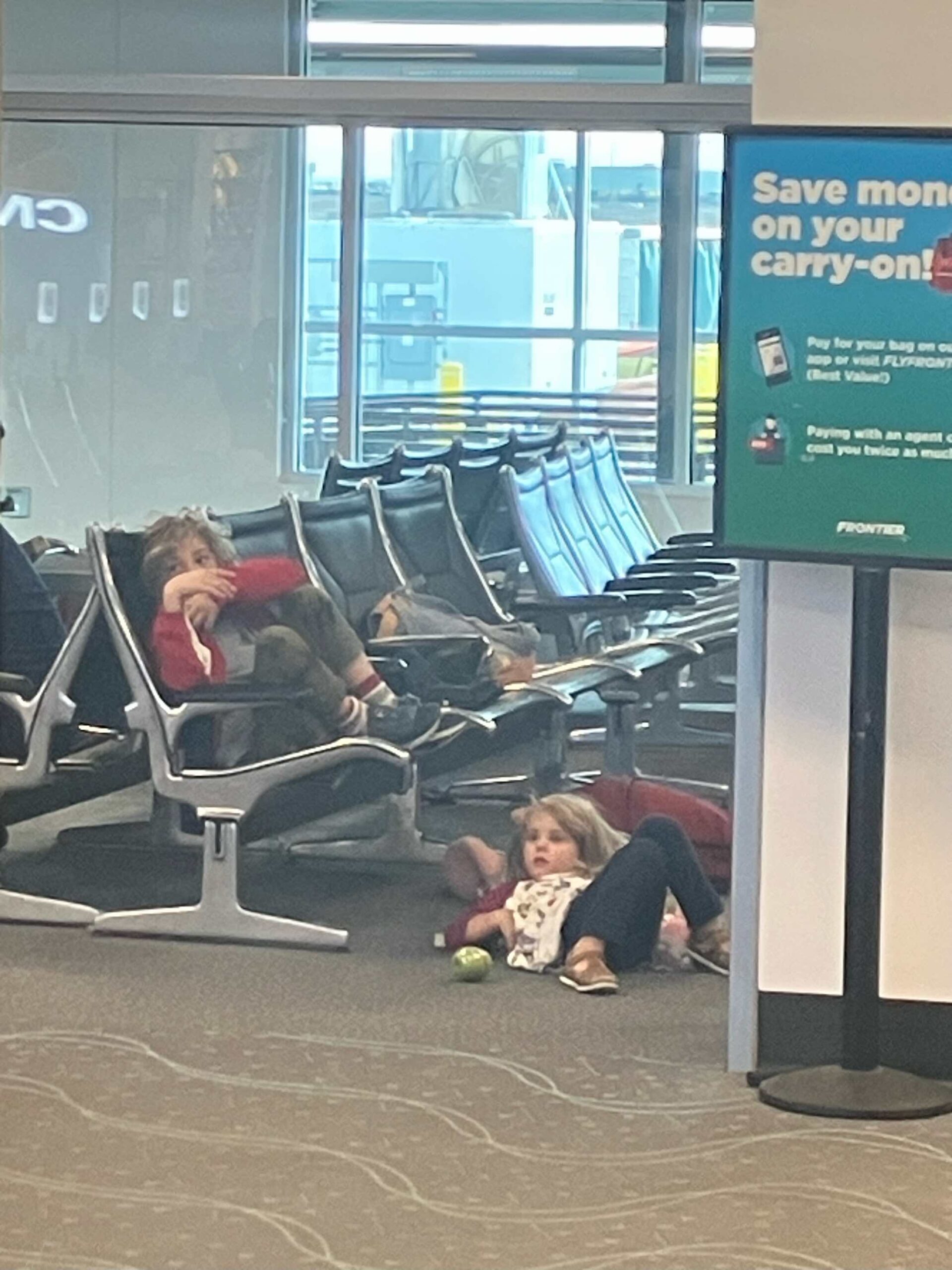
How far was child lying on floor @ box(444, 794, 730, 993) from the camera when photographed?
5.09 meters

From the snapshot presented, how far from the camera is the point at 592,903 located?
202 inches

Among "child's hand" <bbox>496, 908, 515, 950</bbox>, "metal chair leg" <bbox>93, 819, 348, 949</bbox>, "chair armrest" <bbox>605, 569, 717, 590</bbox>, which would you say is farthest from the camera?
"chair armrest" <bbox>605, 569, 717, 590</bbox>

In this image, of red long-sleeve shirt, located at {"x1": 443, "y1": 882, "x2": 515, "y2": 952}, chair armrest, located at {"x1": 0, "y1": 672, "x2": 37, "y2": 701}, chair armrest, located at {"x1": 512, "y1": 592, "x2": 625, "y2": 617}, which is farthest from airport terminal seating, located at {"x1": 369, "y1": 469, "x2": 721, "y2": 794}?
chair armrest, located at {"x1": 0, "y1": 672, "x2": 37, "y2": 701}

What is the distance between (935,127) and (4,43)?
2.73 m

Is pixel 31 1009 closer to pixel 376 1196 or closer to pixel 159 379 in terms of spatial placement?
pixel 376 1196

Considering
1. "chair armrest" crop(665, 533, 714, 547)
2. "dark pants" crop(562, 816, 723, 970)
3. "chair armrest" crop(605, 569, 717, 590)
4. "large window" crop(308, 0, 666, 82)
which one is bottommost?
"dark pants" crop(562, 816, 723, 970)

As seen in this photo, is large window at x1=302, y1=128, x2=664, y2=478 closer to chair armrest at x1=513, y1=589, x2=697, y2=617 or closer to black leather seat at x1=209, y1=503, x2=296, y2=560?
chair armrest at x1=513, y1=589, x2=697, y2=617

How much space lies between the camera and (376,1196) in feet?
12.1

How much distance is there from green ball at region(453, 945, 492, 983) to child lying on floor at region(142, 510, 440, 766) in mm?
798

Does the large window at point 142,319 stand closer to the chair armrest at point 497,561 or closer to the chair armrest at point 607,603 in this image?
the chair armrest at point 497,561

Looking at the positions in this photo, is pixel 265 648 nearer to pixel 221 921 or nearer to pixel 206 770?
pixel 206 770

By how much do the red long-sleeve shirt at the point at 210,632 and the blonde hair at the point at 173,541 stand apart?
2.6 inches

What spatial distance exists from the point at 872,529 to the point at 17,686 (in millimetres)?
2507

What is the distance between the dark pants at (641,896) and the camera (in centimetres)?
509
